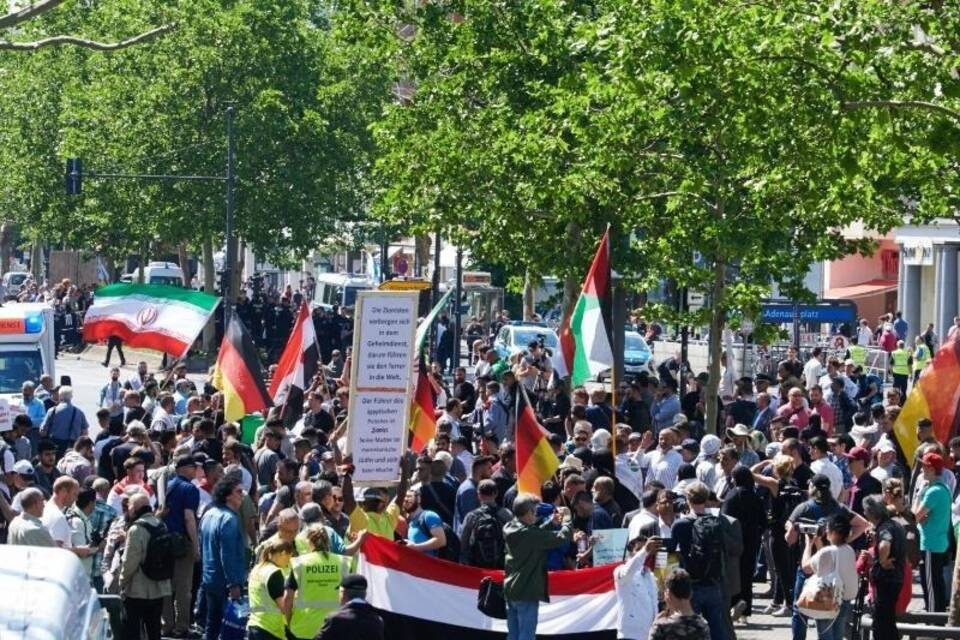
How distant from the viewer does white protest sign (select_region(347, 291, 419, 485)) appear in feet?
52.4

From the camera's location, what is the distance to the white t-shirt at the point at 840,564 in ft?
48.2

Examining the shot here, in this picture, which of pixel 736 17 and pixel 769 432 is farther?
pixel 769 432

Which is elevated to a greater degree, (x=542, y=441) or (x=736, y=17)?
(x=736, y=17)

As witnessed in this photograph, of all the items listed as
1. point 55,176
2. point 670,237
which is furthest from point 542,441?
point 55,176

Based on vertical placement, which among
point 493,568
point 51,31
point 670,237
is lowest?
point 493,568

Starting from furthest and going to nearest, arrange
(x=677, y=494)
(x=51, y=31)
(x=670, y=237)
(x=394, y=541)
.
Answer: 1. (x=51, y=31)
2. (x=670, y=237)
3. (x=677, y=494)
4. (x=394, y=541)

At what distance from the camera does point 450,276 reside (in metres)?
75.5

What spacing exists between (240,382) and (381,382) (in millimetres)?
5987

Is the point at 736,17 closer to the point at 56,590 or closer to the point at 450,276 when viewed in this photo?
the point at 56,590

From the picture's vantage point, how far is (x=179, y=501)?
15992mm

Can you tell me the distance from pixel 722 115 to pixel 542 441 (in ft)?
12.3

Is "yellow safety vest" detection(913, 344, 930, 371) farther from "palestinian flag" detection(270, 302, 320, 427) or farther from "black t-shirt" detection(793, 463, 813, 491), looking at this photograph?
"black t-shirt" detection(793, 463, 813, 491)

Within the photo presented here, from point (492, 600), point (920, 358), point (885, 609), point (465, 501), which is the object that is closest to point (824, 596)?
point (885, 609)

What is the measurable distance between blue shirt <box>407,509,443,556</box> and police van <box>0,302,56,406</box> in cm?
1412
